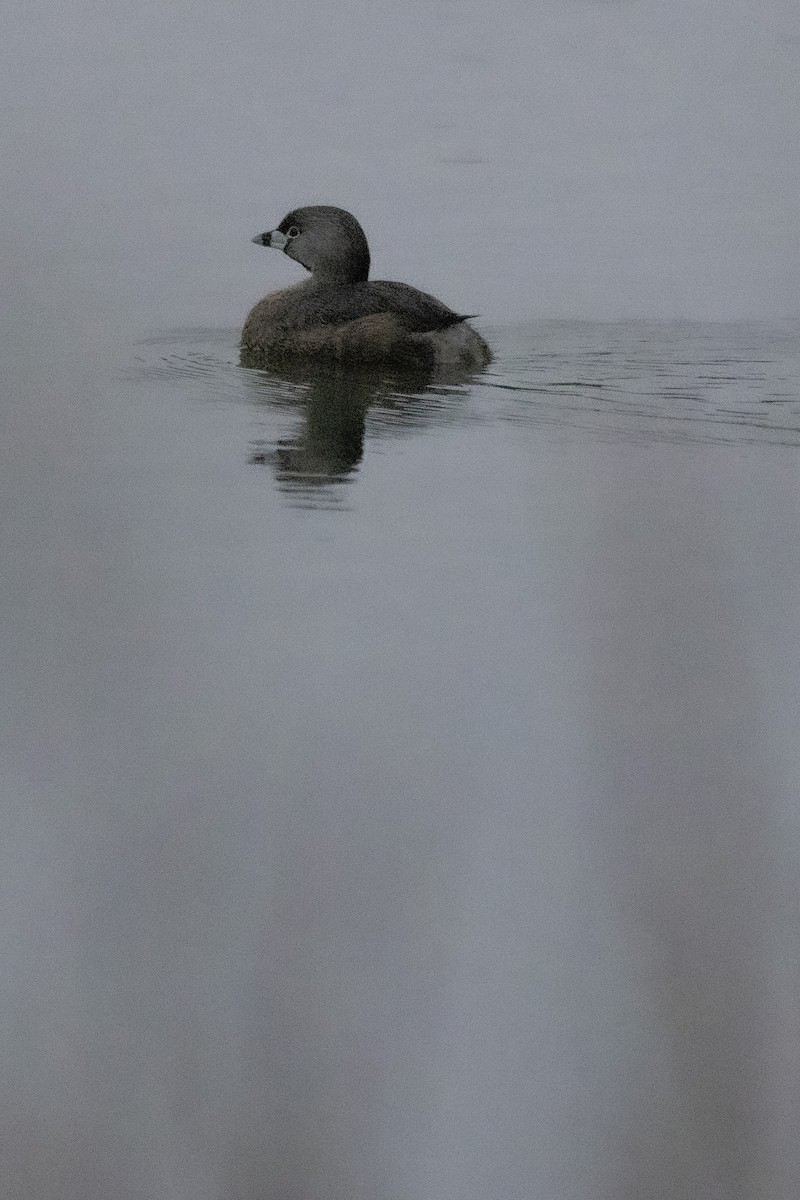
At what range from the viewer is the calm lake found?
1.16m

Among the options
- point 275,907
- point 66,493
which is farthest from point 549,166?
point 275,907

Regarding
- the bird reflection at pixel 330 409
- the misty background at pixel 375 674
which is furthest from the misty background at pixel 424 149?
the bird reflection at pixel 330 409

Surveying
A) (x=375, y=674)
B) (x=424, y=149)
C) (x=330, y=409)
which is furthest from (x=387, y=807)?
(x=424, y=149)

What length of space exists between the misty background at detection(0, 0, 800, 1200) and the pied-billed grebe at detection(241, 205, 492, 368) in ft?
0.10

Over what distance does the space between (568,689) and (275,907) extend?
0.28 meters

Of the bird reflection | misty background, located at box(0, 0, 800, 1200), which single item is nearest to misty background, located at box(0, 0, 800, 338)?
misty background, located at box(0, 0, 800, 1200)

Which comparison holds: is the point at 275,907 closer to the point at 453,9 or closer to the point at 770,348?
the point at 770,348

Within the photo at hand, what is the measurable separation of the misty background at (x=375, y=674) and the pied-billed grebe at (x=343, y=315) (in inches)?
1.2

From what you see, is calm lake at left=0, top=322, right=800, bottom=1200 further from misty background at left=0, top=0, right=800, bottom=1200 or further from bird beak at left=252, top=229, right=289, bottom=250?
bird beak at left=252, top=229, right=289, bottom=250

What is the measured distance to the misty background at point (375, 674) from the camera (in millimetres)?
1163

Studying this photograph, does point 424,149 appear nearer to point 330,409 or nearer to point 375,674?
Answer: point 330,409

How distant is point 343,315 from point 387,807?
55 cm

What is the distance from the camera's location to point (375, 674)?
117 centimetres

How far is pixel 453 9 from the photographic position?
4.05ft
